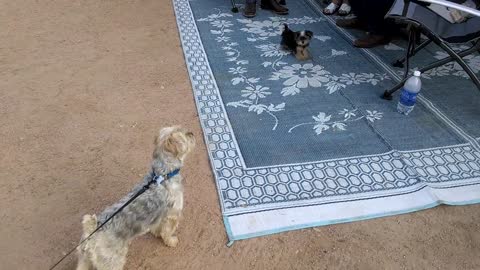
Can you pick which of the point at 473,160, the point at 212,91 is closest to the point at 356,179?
the point at 473,160

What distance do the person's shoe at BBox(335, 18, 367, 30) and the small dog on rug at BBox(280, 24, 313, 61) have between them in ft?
2.57

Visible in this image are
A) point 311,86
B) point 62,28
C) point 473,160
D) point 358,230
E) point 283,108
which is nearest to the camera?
point 358,230

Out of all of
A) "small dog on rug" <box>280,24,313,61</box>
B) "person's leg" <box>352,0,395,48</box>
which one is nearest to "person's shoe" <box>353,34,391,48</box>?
"person's leg" <box>352,0,395,48</box>

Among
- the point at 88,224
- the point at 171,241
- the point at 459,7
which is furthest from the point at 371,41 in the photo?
the point at 88,224

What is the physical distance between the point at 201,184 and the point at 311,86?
1435mm

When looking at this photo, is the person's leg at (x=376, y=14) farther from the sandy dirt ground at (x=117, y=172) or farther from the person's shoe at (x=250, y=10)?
the sandy dirt ground at (x=117, y=172)

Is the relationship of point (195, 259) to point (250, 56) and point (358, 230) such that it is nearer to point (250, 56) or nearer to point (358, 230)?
point (358, 230)

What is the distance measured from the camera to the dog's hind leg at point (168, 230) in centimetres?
182

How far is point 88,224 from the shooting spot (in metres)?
1.53

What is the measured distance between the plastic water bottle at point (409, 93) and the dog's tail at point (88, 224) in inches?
91.6

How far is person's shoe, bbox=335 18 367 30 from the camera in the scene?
409cm

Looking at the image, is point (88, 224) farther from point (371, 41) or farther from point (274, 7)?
point (274, 7)

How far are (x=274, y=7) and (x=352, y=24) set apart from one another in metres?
0.95

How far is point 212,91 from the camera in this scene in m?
3.10
